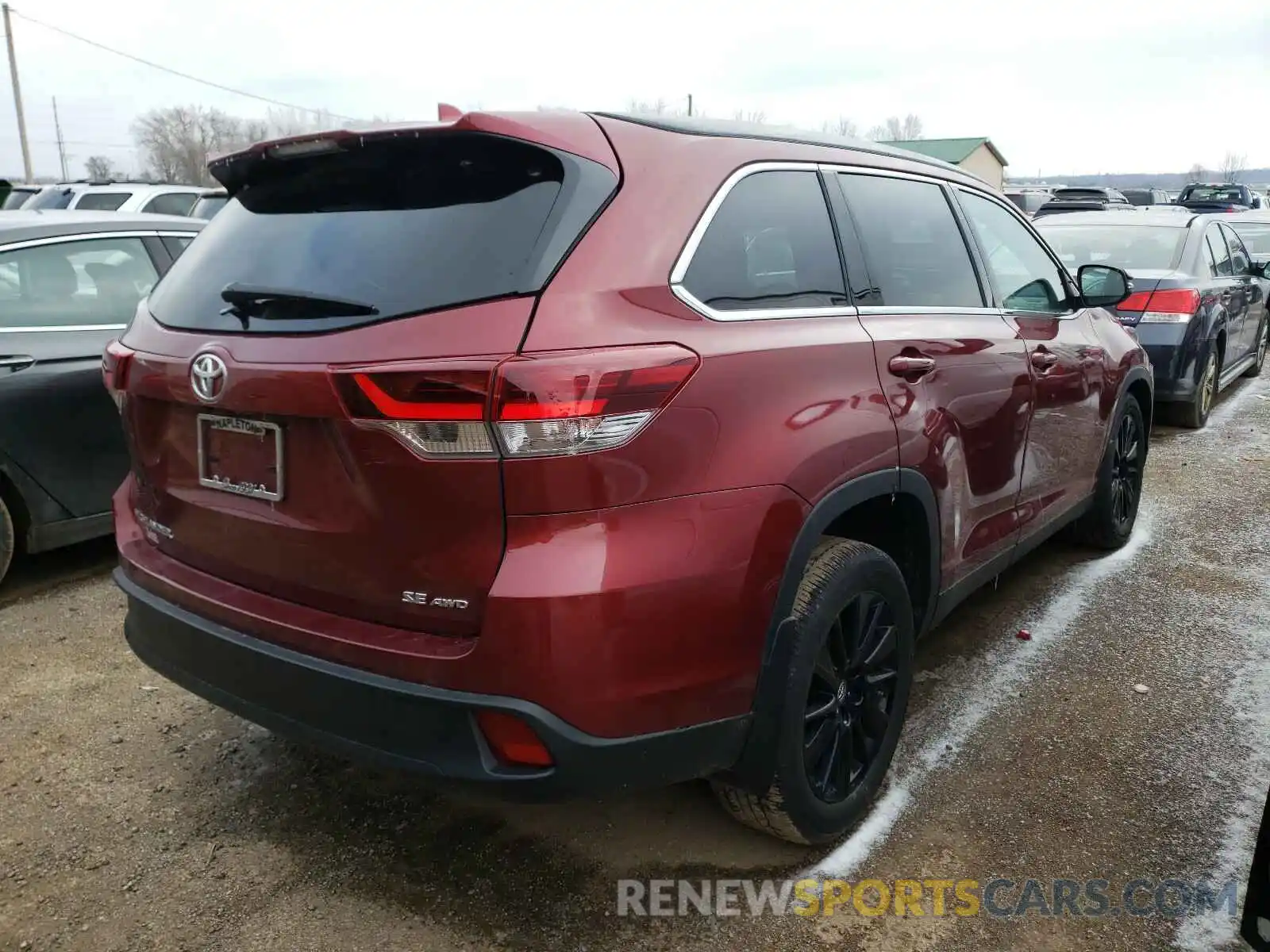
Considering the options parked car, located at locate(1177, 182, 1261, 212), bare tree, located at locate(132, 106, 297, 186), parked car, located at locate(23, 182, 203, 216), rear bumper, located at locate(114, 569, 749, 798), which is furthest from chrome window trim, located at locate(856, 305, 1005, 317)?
bare tree, located at locate(132, 106, 297, 186)

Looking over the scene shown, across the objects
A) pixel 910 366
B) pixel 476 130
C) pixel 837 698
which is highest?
pixel 476 130

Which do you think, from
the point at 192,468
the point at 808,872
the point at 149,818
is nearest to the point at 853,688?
the point at 808,872

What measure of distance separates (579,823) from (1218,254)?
7865mm

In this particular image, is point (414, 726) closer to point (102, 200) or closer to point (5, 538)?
point (5, 538)

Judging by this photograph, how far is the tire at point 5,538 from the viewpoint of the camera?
4098mm

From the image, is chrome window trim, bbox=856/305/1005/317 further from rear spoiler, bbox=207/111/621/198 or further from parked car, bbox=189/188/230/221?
parked car, bbox=189/188/230/221

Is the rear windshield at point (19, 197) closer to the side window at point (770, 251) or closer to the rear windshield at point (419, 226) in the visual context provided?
the rear windshield at point (419, 226)

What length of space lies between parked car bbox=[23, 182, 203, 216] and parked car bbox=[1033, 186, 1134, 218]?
11.0 meters

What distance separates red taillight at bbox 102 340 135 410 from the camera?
2475mm

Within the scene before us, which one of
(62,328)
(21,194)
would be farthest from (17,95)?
(62,328)

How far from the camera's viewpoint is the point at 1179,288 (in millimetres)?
6984

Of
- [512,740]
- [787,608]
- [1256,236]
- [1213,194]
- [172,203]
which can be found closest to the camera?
[512,740]

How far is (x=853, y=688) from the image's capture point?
8.61 feet

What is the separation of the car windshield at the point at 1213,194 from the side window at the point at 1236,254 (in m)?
16.6
